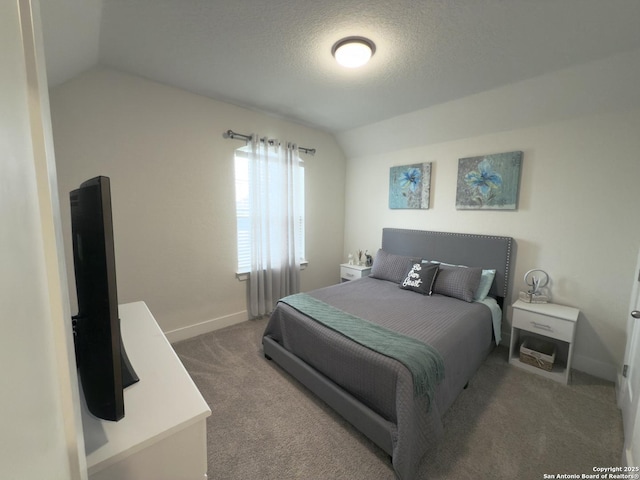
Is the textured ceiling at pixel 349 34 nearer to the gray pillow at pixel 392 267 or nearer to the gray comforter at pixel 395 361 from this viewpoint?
the gray pillow at pixel 392 267

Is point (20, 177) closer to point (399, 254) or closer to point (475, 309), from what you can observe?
point (475, 309)

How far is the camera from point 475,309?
2.25 meters

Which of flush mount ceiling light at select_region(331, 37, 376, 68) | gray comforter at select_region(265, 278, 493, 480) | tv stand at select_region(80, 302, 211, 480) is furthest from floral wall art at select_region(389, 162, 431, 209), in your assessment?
tv stand at select_region(80, 302, 211, 480)

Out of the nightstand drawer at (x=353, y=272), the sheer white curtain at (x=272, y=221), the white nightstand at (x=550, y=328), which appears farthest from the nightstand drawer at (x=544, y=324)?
the sheer white curtain at (x=272, y=221)

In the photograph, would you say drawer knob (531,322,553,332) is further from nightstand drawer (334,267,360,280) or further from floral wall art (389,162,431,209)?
nightstand drawer (334,267,360,280)

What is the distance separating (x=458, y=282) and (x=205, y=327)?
8.79 feet

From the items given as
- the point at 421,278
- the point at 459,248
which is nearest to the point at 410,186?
the point at 459,248

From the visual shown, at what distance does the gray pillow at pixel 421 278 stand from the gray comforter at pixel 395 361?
0.26ft

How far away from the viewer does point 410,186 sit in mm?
3332

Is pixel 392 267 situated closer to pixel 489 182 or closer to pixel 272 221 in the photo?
pixel 489 182

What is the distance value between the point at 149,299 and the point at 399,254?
2880 millimetres

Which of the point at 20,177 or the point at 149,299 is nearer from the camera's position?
the point at 20,177

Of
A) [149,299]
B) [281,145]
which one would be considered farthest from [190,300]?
[281,145]

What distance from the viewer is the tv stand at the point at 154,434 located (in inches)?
29.4
